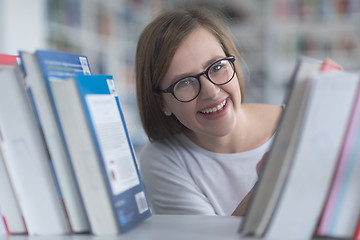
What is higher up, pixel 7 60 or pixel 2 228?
pixel 7 60

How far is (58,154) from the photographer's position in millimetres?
592

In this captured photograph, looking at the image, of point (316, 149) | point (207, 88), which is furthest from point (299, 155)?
point (207, 88)

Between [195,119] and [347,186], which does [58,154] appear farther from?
[195,119]

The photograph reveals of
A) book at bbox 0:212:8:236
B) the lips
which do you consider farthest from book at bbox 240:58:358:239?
the lips

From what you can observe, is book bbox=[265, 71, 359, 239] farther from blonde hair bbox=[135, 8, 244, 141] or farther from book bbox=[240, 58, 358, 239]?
blonde hair bbox=[135, 8, 244, 141]

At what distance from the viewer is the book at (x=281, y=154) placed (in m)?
0.49

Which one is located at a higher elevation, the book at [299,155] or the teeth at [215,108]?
the teeth at [215,108]

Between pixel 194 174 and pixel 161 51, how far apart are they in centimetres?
41

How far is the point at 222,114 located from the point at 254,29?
3972 mm

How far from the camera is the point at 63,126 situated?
1.89 feet

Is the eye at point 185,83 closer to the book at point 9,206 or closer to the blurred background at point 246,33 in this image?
the book at point 9,206

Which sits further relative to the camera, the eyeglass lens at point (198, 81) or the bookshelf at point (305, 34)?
the bookshelf at point (305, 34)

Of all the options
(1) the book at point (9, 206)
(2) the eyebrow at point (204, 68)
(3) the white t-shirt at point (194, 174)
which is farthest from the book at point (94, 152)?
(3) the white t-shirt at point (194, 174)

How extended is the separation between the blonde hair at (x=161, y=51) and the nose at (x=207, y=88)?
0.34ft
